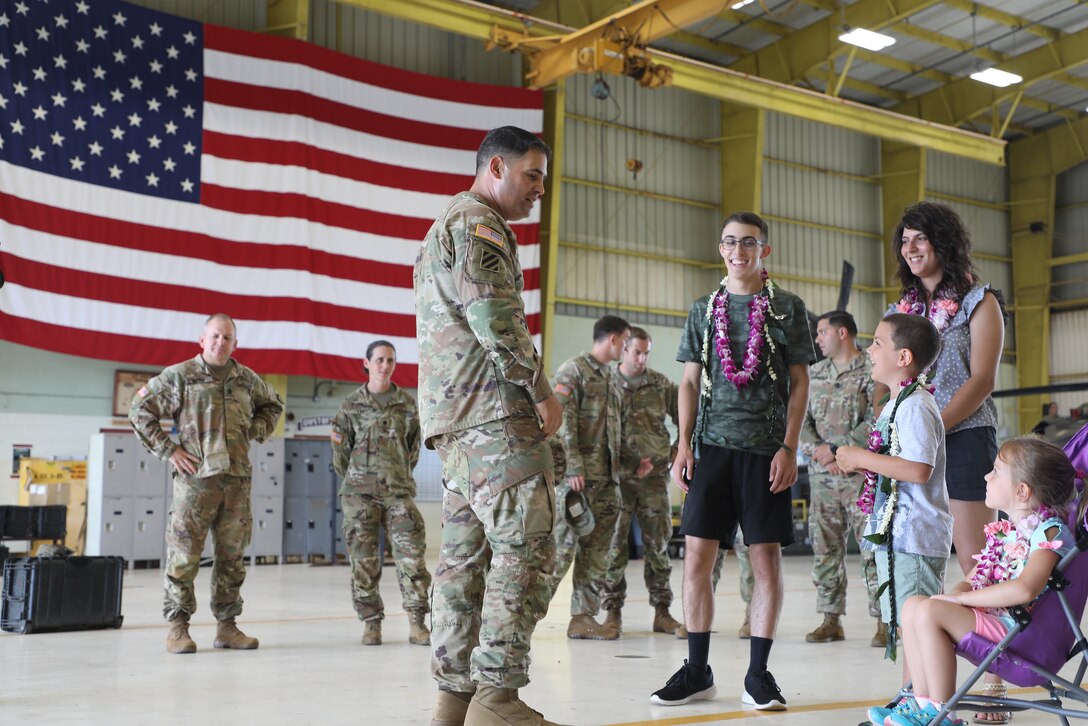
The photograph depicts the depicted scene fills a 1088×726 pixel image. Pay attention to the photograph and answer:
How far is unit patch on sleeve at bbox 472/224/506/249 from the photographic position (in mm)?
3416

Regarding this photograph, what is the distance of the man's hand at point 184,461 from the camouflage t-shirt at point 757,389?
10.4ft

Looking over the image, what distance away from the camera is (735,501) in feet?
14.7

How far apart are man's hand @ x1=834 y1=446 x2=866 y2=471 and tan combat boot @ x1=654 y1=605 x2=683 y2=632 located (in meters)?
3.79

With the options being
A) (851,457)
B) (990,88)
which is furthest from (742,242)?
(990,88)

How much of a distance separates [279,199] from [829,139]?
47.8ft

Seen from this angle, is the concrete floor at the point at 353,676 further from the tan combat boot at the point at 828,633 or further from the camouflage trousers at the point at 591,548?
the camouflage trousers at the point at 591,548

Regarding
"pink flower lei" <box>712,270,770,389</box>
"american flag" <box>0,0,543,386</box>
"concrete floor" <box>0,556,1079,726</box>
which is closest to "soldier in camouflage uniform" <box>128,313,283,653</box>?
"concrete floor" <box>0,556,1079,726</box>

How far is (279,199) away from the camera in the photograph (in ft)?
52.7

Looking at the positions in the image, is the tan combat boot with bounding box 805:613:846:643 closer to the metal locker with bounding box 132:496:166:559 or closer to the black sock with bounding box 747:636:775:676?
the black sock with bounding box 747:636:775:676

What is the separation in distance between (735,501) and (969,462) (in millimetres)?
947

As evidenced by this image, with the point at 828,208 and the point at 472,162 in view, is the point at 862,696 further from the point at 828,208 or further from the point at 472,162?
the point at 828,208

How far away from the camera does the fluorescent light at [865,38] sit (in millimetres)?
20531

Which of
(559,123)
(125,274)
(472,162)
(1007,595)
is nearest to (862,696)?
(1007,595)

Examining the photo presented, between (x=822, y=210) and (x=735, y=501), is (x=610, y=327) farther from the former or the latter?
(x=822, y=210)
